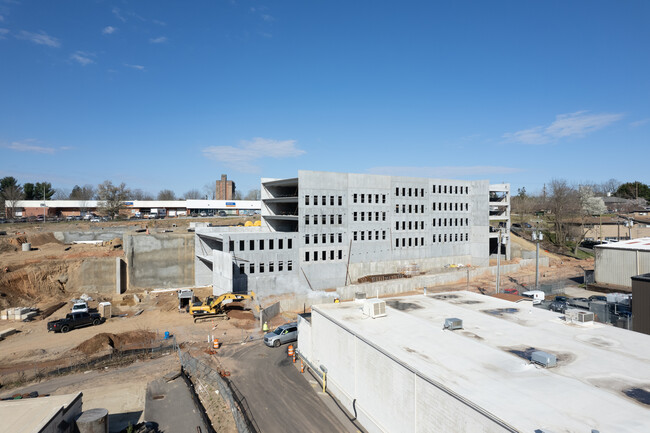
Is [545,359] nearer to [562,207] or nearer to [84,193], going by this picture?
[562,207]

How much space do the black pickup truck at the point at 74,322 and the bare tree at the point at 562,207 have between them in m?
89.5

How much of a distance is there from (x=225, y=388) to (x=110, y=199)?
9486 cm

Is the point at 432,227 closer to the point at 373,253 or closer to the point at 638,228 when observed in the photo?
the point at 373,253

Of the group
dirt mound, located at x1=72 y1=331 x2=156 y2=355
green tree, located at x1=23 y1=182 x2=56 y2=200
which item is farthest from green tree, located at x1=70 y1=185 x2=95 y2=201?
dirt mound, located at x1=72 y1=331 x2=156 y2=355

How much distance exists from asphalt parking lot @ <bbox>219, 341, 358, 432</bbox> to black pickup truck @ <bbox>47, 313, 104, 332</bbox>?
1641cm

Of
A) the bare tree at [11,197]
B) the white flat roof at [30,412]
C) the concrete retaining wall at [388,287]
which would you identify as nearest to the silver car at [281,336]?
the concrete retaining wall at [388,287]

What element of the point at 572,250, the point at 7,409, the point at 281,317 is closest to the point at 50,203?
the point at 281,317

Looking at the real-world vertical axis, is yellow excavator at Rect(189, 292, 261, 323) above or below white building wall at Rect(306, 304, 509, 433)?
below

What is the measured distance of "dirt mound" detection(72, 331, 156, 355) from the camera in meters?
28.9

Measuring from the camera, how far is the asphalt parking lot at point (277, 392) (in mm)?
18375

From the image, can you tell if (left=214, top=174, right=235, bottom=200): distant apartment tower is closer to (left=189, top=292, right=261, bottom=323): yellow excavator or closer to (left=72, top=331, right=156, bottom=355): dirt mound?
(left=189, top=292, right=261, bottom=323): yellow excavator

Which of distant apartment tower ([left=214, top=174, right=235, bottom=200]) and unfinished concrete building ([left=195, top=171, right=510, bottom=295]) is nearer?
unfinished concrete building ([left=195, top=171, right=510, bottom=295])

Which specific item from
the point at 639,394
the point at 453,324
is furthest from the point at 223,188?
the point at 639,394

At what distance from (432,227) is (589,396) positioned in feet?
165
